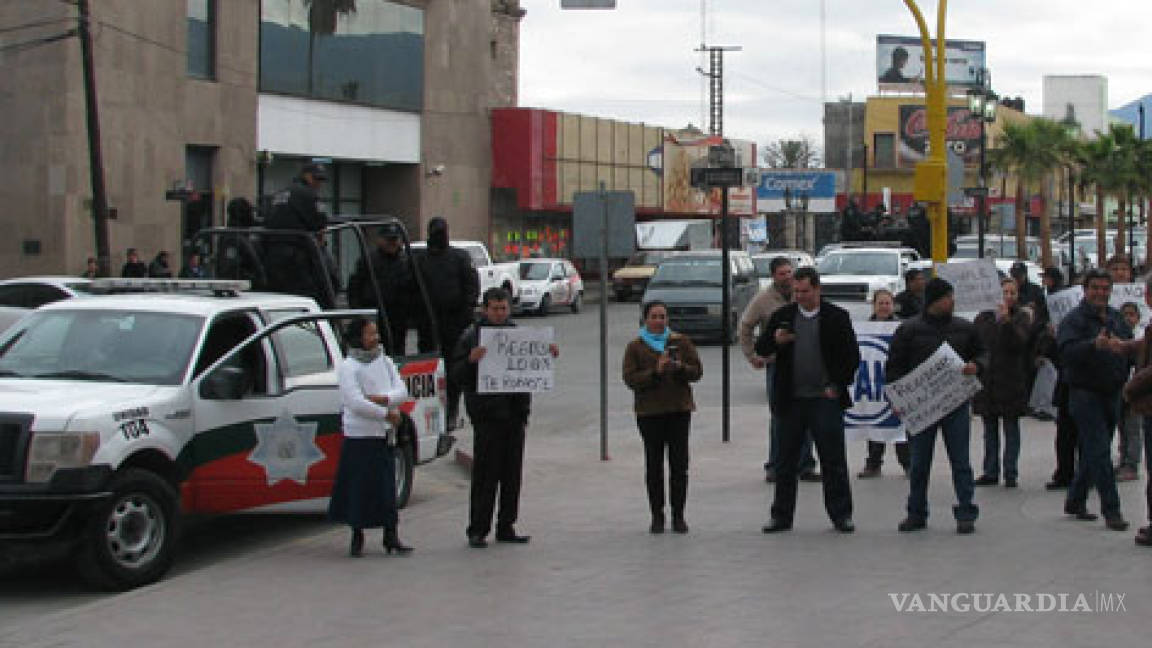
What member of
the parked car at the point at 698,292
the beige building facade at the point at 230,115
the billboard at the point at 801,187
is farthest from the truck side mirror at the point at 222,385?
the billboard at the point at 801,187

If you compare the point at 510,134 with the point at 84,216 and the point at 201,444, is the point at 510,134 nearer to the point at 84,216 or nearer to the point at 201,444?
the point at 84,216

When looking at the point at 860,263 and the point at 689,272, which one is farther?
the point at 689,272

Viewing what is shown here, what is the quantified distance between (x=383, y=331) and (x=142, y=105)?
26.5 m

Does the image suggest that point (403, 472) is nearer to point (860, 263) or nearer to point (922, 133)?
point (860, 263)

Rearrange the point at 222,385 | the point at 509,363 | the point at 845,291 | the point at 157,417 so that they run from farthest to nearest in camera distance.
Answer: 1. the point at 845,291
2. the point at 509,363
3. the point at 222,385
4. the point at 157,417

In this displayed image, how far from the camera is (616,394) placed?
Answer: 74.1ft

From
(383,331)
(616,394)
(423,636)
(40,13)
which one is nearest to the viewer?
(423,636)

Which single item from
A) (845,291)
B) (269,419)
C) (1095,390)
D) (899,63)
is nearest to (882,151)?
(899,63)

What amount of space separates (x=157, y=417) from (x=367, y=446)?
1.37 metres

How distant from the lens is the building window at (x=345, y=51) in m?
43.4

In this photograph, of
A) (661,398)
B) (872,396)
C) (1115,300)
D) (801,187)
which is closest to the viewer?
(661,398)

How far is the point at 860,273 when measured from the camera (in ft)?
101

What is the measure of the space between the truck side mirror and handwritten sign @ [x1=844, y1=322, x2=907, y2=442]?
17.2 ft

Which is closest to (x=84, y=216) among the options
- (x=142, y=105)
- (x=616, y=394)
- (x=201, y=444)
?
(x=142, y=105)
